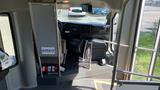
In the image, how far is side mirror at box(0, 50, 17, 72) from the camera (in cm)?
296

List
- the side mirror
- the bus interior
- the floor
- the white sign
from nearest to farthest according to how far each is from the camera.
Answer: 1. the side mirror
2. the bus interior
3. the white sign
4. the floor

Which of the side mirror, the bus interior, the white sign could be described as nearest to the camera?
the side mirror

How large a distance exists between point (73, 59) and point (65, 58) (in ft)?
0.70

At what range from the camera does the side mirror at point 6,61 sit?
9.72 ft

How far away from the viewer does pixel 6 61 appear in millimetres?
3143

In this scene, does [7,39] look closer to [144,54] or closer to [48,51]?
[48,51]

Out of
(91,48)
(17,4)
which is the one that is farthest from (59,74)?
(17,4)

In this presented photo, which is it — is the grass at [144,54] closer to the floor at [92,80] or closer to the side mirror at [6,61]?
the floor at [92,80]

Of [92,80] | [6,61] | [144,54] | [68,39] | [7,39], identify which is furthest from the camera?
[68,39]

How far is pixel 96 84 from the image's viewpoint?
397cm

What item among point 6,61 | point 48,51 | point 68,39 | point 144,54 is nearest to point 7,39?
point 6,61

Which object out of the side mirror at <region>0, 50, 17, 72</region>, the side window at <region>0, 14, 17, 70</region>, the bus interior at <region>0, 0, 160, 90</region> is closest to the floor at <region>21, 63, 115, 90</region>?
the bus interior at <region>0, 0, 160, 90</region>

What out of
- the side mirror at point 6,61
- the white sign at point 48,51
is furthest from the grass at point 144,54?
the side mirror at point 6,61

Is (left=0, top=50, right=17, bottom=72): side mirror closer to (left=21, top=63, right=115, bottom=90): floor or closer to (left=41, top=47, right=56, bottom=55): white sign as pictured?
(left=41, top=47, right=56, bottom=55): white sign
